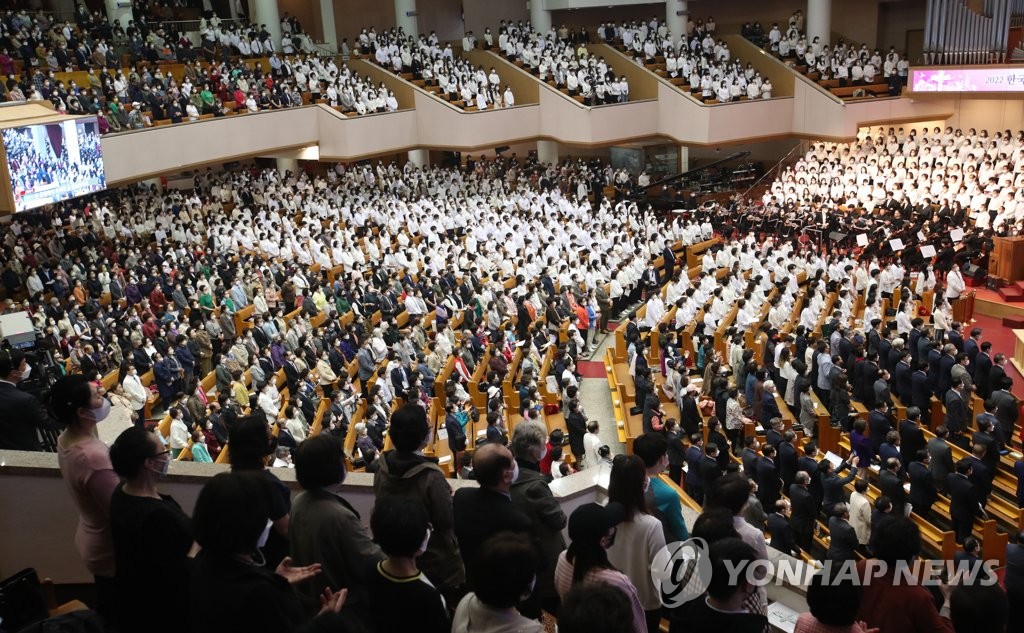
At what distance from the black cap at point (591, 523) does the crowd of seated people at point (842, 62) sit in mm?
22281

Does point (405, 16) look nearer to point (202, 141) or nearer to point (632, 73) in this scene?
point (632, 73)

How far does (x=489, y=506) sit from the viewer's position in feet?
11.3

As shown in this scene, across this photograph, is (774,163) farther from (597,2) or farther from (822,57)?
(597,2)

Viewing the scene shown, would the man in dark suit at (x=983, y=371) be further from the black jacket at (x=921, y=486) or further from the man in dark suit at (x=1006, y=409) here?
the black jacket at (x=921, y=486)

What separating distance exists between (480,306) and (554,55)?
12893 millimetres

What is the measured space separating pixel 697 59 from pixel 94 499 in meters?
23.4

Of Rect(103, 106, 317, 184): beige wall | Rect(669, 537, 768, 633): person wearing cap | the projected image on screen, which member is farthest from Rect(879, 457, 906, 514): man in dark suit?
Rect(103, 106, 317, 184): beige wall

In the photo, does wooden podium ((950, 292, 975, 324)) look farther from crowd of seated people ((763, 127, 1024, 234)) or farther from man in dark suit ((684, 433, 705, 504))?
man in dark suit ((684, 433, 705, 504))

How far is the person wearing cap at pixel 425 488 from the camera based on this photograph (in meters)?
3.56

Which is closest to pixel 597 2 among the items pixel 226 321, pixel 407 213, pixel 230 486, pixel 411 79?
pixel 411 79

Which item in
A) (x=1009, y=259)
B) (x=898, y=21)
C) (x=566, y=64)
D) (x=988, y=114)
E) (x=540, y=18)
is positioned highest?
(x=540, y=18)

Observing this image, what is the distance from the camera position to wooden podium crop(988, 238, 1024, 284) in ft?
48.8

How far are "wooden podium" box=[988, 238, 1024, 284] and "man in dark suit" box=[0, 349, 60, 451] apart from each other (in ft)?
47.9

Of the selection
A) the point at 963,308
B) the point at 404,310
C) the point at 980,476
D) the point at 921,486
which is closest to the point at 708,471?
the point at 921,486
